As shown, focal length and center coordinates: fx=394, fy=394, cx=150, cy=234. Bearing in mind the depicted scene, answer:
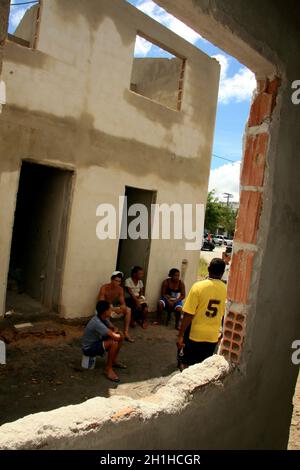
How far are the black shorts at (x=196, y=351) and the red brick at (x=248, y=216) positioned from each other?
59.5 inches

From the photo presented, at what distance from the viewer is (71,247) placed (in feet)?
21.6

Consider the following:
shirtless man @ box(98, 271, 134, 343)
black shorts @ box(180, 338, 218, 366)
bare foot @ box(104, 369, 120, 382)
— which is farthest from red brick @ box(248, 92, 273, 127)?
shirtless man @ box(98, 271, 134, 343)

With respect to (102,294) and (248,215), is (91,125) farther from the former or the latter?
(248,215)

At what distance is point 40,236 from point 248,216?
17.1 feet

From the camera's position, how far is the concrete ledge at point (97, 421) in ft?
5.46

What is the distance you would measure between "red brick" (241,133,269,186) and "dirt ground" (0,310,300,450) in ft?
9.20

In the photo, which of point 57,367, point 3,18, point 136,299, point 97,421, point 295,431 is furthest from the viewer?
point 136,299

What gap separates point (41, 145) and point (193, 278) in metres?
4.76

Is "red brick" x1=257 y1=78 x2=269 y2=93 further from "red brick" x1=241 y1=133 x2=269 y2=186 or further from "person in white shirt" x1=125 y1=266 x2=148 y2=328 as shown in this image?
"person in white shirt" x1=125 y1=266 x2=148 y2=328

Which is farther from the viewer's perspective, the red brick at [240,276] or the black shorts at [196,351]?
the black shorts at [196,351]

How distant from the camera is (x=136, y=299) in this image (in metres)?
7.45

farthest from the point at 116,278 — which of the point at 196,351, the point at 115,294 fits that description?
the point at 196,351

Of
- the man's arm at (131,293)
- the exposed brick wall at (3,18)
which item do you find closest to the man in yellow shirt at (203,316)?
the exposed brick wall at (3,18)

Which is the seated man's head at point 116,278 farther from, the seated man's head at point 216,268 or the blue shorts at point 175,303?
the seated man's head at point 216,268
